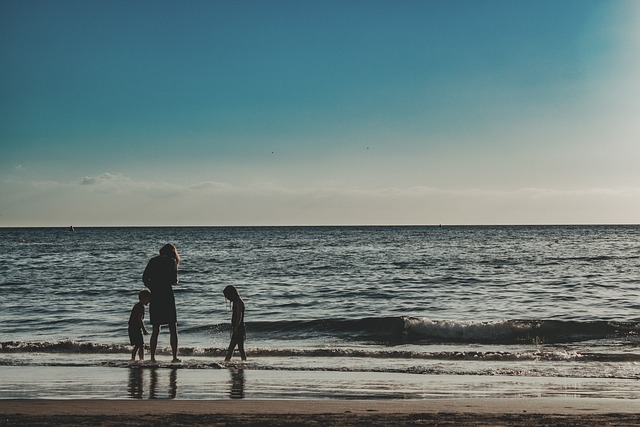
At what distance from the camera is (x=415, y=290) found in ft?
88.5

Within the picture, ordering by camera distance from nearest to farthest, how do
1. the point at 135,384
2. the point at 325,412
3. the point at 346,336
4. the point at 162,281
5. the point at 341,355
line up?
the point at 325,412 → the point at 135,384 → the point at 162,281 → the point at 341,355 → the point at 346,336

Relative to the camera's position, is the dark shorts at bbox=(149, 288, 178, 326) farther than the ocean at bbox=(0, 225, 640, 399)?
Yes

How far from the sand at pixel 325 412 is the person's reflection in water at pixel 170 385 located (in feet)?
1.58

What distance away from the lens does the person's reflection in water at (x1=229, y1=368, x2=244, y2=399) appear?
A: 8.66 metres

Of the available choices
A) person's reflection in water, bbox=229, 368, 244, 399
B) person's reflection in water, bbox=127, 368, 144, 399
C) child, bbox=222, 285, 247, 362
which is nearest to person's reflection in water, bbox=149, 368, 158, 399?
person's reflection in water, bbox=127, 368, 144, 399

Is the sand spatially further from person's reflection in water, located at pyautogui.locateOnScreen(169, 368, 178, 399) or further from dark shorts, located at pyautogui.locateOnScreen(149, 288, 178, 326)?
dark shorts, located at pyautogui.locateOnScreen(149, 288, 178, 326)

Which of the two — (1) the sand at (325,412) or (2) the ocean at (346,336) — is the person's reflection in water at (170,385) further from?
(1) the sand at (325,412)

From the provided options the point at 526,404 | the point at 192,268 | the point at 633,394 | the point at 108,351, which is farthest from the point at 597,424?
the point at 192,268

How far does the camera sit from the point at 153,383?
9.48 meters

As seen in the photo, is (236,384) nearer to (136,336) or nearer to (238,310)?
(238,310)

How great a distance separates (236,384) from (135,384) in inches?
54.3

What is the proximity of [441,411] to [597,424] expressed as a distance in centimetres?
155

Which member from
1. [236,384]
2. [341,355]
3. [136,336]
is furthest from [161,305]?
[341,355]

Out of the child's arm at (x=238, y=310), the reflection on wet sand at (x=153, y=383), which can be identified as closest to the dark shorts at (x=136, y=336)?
the reflection on wet sand at (x=153, y=383)
